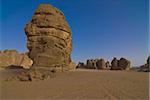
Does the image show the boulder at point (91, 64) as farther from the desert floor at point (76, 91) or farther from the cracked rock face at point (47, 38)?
the desert floor at point (76, 91)

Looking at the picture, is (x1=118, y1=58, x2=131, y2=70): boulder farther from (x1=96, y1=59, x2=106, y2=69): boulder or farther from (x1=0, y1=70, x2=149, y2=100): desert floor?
(x1=0, y1=70, x2=149, y2=100): desert floor

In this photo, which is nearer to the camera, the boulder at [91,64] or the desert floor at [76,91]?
the desert floor at [76,91]

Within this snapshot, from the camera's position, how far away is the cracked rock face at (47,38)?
16953 mm

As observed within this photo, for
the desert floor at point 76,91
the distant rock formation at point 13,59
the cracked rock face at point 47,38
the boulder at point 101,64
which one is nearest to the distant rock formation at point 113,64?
the boulder at point 101,64

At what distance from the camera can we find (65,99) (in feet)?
23.7

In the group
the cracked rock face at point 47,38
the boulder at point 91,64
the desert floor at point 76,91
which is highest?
the cracked rock face at point 47,38

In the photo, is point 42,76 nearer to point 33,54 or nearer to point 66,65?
point 33,54

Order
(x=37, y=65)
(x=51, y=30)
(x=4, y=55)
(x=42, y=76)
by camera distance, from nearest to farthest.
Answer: (x=42, y=76) < (x=37, y=65) < (x=51, y=30) < (x=4, y=55)

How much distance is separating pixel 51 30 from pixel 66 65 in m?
4.61

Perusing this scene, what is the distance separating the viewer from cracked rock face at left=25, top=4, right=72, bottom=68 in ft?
55.6

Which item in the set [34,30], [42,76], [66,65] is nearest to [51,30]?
[34,30]

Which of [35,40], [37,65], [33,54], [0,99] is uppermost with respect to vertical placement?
[35,40]

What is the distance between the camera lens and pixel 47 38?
17594mm

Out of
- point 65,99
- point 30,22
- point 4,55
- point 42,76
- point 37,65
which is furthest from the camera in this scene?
point 4,55
